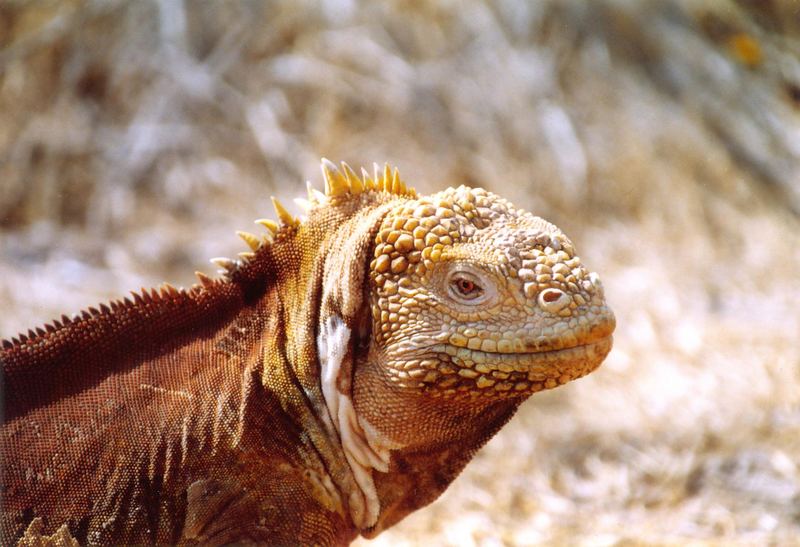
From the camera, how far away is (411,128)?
8.27m

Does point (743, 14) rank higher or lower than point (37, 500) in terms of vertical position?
lower

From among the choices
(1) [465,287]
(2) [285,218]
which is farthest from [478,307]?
(2) [285,218]

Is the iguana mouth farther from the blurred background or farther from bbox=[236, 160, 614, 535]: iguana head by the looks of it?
the blurred background

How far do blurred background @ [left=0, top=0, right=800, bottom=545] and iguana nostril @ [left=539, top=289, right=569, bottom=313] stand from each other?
356cm

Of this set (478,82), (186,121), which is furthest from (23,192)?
(478,82)

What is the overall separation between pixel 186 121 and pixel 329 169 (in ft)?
18.2

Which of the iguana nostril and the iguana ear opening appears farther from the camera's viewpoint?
the iguana ear opening

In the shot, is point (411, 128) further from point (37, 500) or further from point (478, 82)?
point (37, 500)

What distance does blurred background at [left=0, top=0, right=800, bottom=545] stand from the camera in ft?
22.8

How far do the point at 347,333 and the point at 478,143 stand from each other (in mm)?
5714

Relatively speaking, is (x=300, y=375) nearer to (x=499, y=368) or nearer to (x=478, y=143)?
(x=499, y=368)

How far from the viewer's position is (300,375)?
2.87 meters

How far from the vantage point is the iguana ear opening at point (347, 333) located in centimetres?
286

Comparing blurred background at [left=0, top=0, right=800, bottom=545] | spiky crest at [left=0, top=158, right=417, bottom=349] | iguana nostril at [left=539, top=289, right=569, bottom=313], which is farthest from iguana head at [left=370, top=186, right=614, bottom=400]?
blurred background at [left=0, top=0, right=800, bottom=545]
